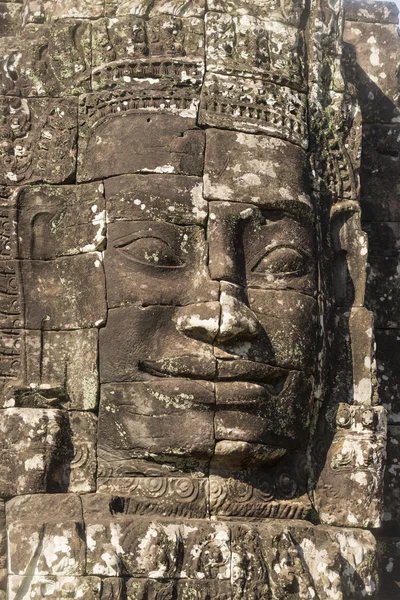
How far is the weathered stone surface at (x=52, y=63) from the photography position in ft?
39.1

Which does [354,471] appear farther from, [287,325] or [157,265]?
[157,265]

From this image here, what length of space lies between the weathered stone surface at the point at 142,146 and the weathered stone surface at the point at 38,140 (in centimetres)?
18

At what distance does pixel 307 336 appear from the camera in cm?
1139

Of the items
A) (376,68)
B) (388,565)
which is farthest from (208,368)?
(376,68)

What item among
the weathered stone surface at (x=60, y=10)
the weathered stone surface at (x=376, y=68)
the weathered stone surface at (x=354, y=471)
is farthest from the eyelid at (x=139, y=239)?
the weathered stone surface at (x=376, y=68)

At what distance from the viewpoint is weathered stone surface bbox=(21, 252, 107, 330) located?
11.3m

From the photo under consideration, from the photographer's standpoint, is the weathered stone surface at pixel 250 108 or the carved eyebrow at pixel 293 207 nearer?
the carved eyebrow at pixel 293 207

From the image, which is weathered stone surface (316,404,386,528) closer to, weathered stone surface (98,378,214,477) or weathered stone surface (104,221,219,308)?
weathered stone surface (98,378,214,477)

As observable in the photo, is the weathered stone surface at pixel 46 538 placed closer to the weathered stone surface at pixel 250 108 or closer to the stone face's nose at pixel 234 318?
the stone face's nose at pixel 234 318

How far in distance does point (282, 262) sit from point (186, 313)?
0.87m

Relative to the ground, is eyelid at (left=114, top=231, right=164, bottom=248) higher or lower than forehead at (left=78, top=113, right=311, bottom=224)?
lower

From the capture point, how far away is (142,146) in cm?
1139

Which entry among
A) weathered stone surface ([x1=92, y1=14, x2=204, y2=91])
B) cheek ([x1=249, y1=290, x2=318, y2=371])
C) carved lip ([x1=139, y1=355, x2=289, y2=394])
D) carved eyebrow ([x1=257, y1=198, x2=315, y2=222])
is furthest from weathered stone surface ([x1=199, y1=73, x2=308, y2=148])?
carved lip ([x1=139, y1=355, x2=289, y2=394])

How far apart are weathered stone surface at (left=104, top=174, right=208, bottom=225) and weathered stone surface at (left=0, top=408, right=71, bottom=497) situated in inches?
60.4
